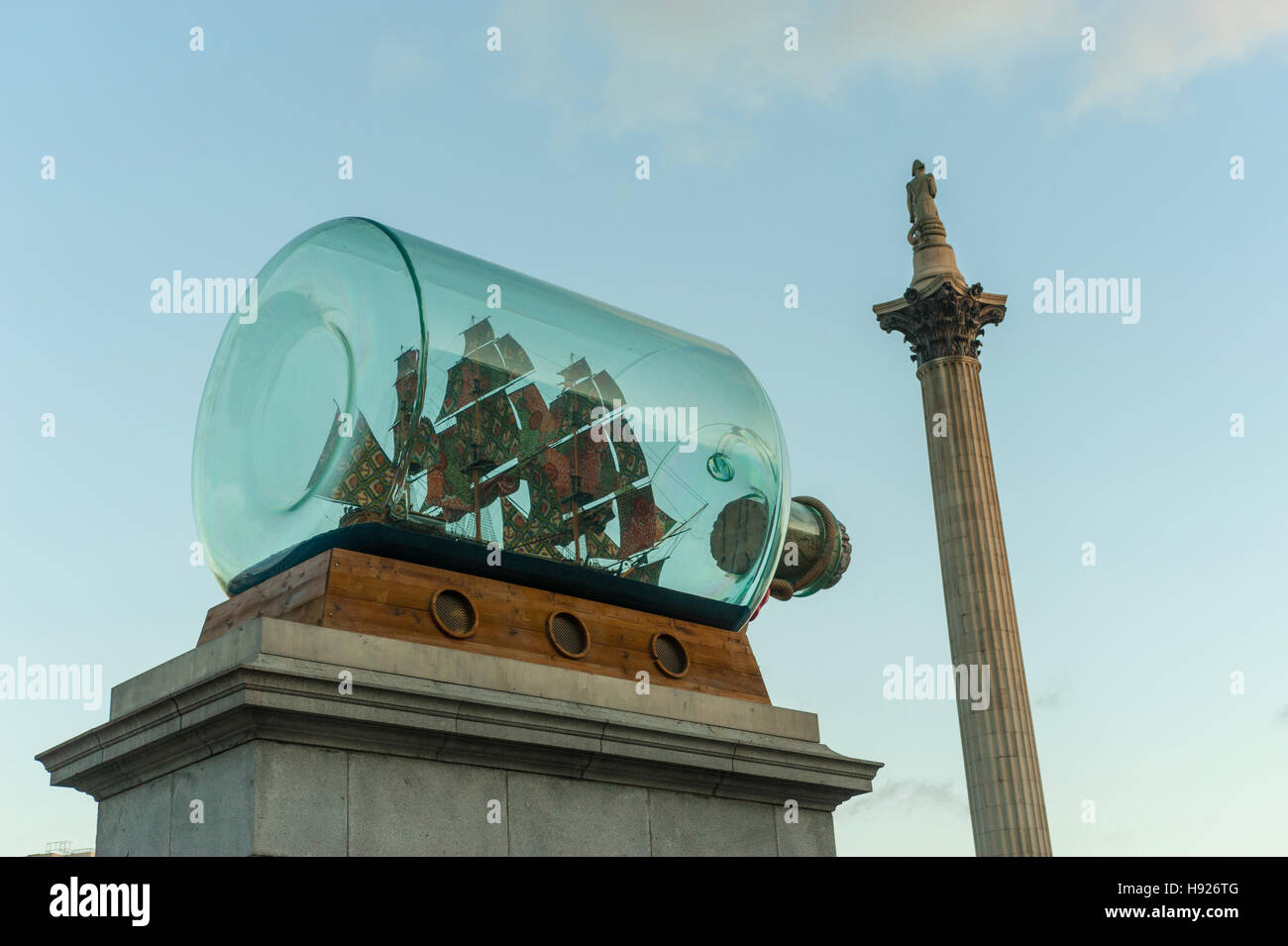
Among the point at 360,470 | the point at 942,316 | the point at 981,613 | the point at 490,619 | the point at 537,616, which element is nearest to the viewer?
the point at 360,470

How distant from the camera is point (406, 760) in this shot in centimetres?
632

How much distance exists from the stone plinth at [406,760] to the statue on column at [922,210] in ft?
105

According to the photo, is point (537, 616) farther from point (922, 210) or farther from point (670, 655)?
point (922, 210)

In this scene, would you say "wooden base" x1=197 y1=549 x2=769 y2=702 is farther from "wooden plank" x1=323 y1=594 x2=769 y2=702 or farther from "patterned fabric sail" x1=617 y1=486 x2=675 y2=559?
"patterned fabric sail" x1=617 y1=486 x2=675 y2=559

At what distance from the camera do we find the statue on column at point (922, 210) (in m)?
38.1

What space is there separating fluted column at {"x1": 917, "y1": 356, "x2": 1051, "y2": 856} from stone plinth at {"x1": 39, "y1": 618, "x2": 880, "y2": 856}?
26354mm

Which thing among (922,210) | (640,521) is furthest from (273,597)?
(922,210)

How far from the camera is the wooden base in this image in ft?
21.6

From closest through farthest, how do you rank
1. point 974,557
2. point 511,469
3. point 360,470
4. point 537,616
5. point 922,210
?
1. point 360,470
2. point 537,616
3. point 511,469
4. point 974,557
5. point 922,210

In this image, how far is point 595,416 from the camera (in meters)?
7.72

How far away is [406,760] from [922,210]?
1368 inches

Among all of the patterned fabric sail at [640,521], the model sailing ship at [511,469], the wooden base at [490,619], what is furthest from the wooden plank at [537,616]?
the patterned fabric sail at [640,521]

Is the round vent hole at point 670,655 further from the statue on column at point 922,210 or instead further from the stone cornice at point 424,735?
the statue on column at point 922,210
